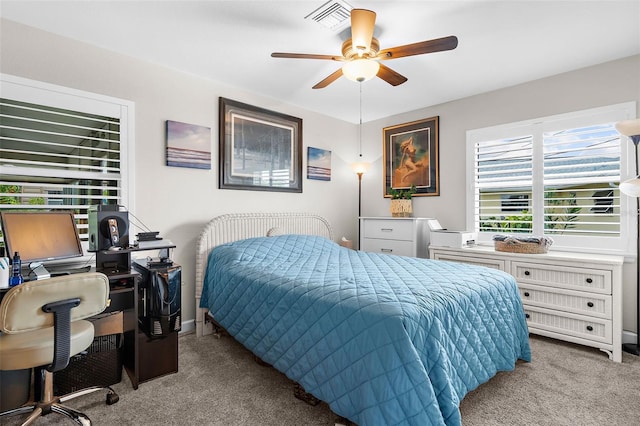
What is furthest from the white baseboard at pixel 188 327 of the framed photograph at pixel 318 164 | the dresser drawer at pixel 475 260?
the dresser drawer at pixel 475 260

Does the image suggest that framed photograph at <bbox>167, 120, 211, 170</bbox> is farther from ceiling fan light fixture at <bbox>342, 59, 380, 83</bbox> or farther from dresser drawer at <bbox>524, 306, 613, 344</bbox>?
dresser drawer at <bbox>524, 306, 613, 344</bbox>

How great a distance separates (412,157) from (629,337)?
2.80m

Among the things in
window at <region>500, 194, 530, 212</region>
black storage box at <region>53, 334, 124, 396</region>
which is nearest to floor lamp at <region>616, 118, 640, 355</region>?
window at <region>500, 194, 530, 212</region>

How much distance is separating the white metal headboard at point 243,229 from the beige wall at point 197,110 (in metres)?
0.15

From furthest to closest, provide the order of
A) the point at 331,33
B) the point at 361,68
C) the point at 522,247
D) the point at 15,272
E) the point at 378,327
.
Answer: the point at 522,247
the point at 331,33
the point at 361,68
the point at 15,272
the point at 378,327

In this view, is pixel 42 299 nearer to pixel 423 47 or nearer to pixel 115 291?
pixel 115 291

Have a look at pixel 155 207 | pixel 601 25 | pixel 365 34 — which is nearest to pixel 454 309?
pixel 365 34

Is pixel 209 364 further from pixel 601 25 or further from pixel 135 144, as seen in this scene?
pixel 601 25

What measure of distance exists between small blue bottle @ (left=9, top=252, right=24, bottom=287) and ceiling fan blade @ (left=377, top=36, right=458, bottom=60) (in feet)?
8.22

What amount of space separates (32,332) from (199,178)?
1.89 meters

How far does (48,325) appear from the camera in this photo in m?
1.58

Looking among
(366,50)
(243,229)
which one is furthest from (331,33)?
(243,229)

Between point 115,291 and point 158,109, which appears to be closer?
point 115,291

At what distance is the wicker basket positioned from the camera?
10.1 feet
